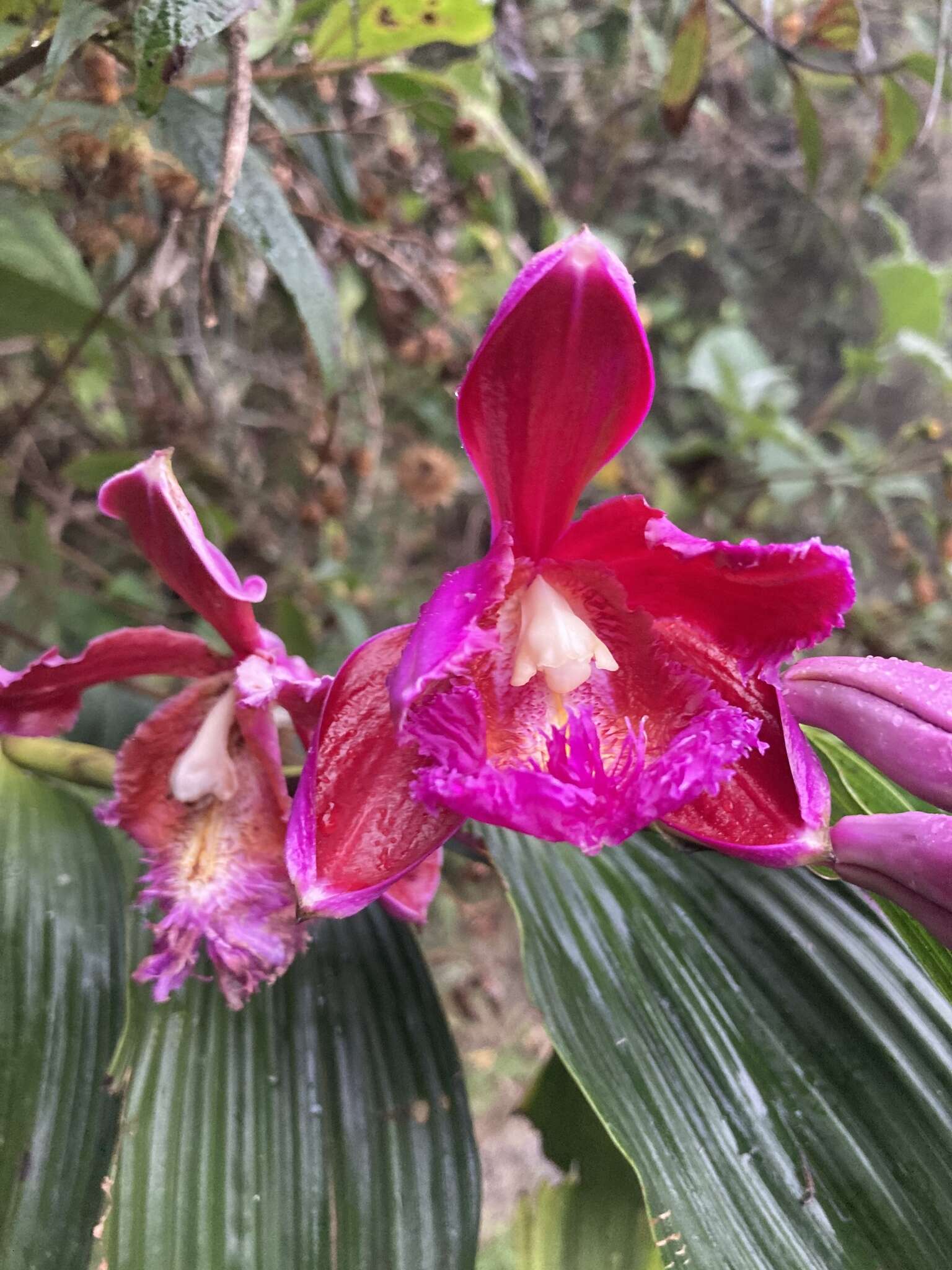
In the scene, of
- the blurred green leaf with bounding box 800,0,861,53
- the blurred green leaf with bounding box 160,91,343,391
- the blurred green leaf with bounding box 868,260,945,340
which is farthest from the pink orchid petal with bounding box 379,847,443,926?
the blurred green leaf with bounding box 868,260,945,340

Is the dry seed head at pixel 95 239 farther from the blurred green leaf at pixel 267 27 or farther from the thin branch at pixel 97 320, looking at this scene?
the blurred green leaf at pixel 267 27

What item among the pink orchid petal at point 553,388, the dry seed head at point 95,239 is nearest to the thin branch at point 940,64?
the pink orchid petal at point 553,388

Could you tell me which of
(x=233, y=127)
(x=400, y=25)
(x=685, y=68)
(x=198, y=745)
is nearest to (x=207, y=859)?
(x=198, y=745)

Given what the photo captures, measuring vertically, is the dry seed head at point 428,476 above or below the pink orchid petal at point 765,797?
below

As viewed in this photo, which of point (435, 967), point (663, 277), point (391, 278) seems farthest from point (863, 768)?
point (663, 277)

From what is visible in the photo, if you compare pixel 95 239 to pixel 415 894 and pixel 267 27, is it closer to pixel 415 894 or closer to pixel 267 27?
pixel 267 27

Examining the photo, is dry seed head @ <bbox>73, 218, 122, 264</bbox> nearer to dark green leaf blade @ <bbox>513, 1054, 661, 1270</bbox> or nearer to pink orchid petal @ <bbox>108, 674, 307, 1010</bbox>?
pink orchid petal @ <bbox>108, 674, 307, 1010</bbox>
